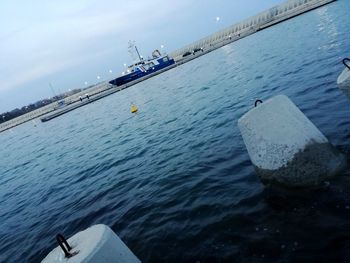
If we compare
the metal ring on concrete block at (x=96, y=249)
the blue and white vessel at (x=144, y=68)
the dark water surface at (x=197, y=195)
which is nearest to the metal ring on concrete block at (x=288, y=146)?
the dark water surface at (x=197, y=195)

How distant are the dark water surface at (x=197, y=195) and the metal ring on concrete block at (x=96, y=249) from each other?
2.31 metres

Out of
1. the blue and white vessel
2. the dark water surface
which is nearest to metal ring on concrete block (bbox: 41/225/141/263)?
the dark water surface

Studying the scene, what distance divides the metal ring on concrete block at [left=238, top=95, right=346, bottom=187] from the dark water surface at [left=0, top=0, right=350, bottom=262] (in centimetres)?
37

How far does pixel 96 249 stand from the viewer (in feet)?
14.9

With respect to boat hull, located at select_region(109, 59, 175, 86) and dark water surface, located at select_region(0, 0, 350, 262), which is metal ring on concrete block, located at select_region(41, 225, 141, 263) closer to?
dark water surface, located at select_region(0, 0, 350, 262)

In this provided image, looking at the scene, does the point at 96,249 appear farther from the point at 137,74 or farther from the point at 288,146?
the point at 137,74

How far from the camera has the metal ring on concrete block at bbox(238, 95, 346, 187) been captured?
6922 millimetres

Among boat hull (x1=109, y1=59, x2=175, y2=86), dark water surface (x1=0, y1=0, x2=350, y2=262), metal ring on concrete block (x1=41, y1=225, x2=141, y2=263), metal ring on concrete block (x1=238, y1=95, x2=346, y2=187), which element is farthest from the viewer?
boat hull (x1=109, y1=59, x2=175, y2=86)

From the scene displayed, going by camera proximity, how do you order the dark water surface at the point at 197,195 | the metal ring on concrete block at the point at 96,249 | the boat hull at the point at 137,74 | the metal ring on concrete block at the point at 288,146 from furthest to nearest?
the boat hull at the point at 137,74 → the metal ring on concrete block at the point at 288,146 → the dark water surface at the point at 197,195 → the metal ring on concrete block at the point at 96,249

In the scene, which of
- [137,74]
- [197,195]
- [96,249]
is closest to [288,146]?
[197,195]

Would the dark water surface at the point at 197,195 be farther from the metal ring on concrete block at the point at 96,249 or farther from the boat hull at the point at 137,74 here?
the boat hull at the point at 137,74

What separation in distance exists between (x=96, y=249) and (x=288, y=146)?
4282 mm

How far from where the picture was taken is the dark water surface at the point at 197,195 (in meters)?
6.44

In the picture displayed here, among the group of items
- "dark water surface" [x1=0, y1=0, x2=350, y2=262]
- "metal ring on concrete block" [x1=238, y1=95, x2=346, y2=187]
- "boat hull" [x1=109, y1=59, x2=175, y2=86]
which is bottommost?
"boat hull" [x1=109, y1=59, x2=175, y2=86]
